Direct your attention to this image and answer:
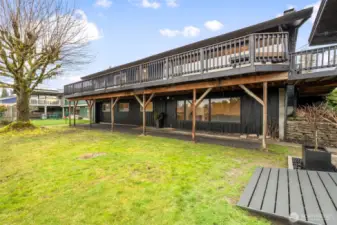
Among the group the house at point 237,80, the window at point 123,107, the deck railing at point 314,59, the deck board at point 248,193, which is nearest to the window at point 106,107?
the window at point 123,107

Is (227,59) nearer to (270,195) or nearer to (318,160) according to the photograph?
(318,160)

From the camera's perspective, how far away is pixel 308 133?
606cm

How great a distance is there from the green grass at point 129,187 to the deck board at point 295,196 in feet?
0.63

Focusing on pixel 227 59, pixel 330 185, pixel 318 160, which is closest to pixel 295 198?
pixel 330 185

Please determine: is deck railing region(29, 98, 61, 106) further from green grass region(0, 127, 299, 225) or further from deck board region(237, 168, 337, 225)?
deck board region(237, 168, 337, 225)

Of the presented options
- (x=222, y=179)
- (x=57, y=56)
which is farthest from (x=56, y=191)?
(x=57, y=56)

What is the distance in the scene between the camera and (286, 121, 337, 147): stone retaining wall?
5.59 m

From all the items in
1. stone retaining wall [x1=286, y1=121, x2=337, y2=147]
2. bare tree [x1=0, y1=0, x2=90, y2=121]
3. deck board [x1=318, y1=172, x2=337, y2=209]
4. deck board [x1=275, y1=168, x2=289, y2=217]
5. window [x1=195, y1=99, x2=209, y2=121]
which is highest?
bare tree [x1=0, y1=0, x2=90, y2=121]

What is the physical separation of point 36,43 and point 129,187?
10600 mm

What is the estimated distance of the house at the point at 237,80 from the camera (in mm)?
4914

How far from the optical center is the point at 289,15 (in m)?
6.21

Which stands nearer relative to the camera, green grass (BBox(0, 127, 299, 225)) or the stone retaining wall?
green grass (BBox(0, 127, 299, 225))

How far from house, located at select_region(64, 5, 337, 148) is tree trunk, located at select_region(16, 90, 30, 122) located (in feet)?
10.9

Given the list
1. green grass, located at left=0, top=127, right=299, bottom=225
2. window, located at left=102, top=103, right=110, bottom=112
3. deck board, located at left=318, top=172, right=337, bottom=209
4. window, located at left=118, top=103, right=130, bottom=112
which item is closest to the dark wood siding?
window, located at left=118, top=103, right=130, bottom=112
